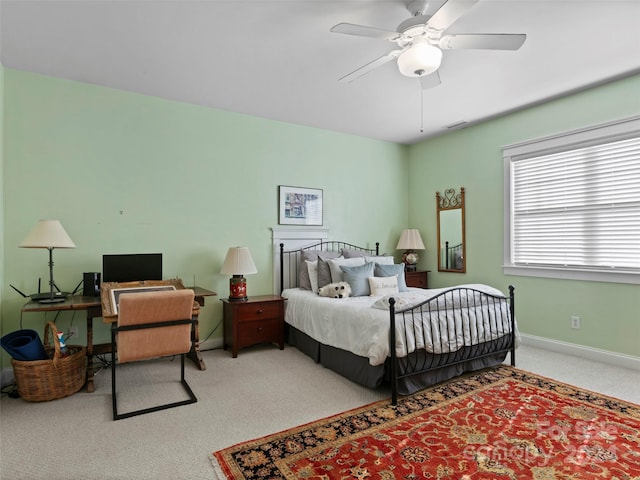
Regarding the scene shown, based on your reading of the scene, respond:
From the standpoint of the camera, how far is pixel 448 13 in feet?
6.73

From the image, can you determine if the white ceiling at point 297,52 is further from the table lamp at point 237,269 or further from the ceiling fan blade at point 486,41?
the table lamp at point 237,269

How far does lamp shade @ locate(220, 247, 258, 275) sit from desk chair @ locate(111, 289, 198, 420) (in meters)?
1.12

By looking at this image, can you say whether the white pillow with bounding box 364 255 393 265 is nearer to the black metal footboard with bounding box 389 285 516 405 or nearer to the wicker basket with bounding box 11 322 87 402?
the black metal footboard with bounding box 389 285 516 405

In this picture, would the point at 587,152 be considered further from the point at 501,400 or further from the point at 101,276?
the point at 101,276

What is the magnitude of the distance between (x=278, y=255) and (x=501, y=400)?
2.84 meters

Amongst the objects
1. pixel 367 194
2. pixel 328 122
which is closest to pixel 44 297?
pixel 328 122

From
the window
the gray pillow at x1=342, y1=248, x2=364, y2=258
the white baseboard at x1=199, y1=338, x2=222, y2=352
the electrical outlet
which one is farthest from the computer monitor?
the electrical outlet

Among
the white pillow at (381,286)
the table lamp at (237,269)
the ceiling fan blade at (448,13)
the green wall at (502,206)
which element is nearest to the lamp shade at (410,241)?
the green wall at (502,206)

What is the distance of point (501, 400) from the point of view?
2.75 metres

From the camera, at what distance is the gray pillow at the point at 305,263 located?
4371mm

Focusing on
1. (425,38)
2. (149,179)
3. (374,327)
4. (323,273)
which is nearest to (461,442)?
(374,327)

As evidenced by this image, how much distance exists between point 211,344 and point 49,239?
1.95 meters

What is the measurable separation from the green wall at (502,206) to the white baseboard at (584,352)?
1.9 inches

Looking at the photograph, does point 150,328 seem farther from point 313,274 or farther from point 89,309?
point 313,274
